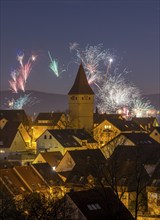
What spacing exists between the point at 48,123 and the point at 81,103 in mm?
5937

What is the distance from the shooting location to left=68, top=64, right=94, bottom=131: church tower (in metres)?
95.4

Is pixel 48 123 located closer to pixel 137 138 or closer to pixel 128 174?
pixel 137 138

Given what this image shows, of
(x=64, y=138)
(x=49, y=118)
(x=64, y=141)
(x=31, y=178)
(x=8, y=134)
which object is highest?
(x=31, y=178)

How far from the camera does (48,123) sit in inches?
3880

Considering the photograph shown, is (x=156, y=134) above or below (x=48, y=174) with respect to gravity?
below

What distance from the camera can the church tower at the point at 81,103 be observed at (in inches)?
3755

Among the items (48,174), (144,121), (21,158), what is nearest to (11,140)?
(21,158)

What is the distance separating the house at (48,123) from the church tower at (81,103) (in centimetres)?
179

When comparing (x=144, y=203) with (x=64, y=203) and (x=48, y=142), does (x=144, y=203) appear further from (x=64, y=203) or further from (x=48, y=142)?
(x=48, y=142)

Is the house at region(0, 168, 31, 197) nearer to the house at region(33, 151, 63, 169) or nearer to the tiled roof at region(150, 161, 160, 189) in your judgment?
the tiled roof at region(150, 161, 160, 189)

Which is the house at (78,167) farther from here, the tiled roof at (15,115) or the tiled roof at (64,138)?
the tiled roof at (15,115)

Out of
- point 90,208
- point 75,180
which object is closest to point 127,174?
point 75,180

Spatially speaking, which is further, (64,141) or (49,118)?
(49,118)

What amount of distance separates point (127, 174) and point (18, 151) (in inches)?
1197
